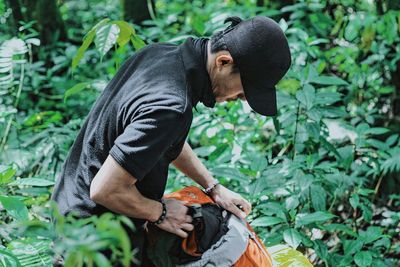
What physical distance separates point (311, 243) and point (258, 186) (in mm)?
422

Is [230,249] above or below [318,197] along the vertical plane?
above

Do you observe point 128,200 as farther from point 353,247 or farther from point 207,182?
point 353,247

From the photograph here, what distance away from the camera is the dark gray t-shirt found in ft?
6.32

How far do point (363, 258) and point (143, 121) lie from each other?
1677 millimetres

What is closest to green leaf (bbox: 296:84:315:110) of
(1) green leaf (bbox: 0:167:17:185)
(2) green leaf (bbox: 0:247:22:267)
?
(1) green leaf (bbox: 0:167:17:185)

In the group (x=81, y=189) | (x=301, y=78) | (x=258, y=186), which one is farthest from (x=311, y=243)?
(x=81, y=189)

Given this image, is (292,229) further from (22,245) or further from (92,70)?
(92,70)

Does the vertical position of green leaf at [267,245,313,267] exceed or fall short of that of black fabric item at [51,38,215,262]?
it falls short

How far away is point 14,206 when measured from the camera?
85.0 inches

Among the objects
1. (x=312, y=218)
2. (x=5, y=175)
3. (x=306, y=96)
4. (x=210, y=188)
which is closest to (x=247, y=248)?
(x=210, y=188)

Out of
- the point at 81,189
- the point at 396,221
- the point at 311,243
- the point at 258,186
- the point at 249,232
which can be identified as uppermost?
the point at 81,189

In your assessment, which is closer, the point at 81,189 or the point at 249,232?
the point at 81,189

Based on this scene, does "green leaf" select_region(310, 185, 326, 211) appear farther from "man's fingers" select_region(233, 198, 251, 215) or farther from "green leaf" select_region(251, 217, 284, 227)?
"man's fingers" select_region(233, 198, 251, 215)

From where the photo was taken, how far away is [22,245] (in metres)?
2.30
